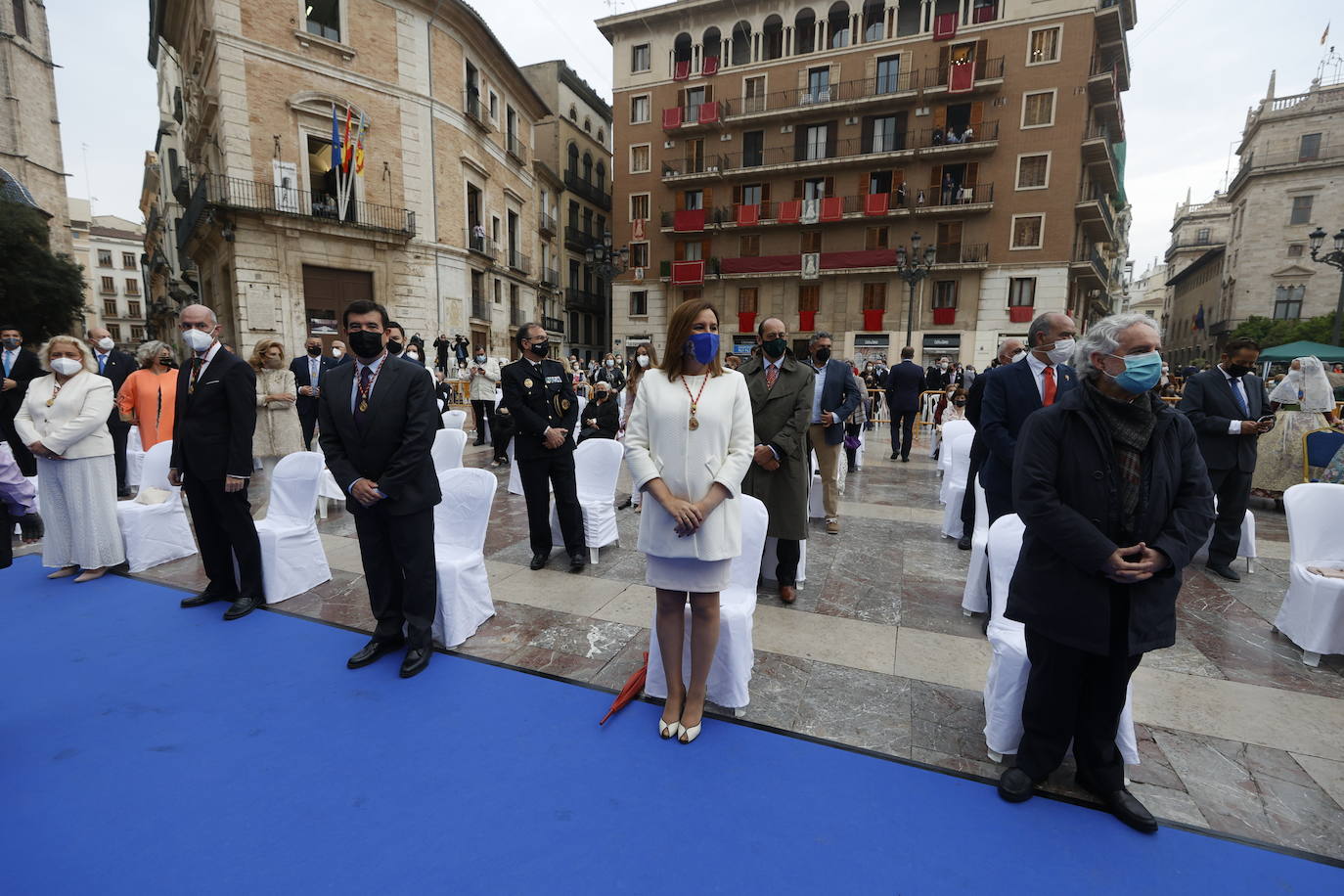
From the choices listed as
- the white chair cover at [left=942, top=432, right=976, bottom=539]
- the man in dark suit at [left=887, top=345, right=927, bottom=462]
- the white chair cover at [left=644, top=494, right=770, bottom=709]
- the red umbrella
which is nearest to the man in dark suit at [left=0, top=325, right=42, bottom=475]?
the red umbrella

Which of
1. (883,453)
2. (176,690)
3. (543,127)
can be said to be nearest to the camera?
(176,690)

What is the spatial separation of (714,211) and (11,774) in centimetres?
2849

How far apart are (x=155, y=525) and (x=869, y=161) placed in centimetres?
A: 2709

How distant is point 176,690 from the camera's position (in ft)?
9.06

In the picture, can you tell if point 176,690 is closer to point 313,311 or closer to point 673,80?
point 313,311

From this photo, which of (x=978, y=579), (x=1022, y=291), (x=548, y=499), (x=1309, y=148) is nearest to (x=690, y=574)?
(x=978, y=579)

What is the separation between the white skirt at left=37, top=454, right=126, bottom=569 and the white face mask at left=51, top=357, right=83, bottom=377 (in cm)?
59

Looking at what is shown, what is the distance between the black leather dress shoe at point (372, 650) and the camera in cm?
299

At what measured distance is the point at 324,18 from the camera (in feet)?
55.4

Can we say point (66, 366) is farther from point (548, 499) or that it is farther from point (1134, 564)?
point (1134, 564)

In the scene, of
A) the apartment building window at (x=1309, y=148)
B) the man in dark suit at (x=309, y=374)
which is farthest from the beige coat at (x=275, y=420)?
the apartment building window at (x=1309, y=148)

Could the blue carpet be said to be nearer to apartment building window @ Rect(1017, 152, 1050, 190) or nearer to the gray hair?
the gray hair

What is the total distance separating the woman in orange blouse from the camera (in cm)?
505

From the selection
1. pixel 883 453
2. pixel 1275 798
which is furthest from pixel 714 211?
pixel 1275 798
